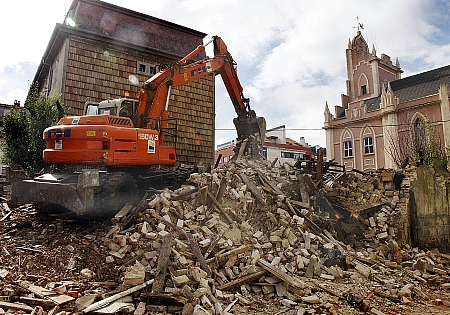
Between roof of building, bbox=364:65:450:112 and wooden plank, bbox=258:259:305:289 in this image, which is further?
roof of building, bbox=364:65:450:112

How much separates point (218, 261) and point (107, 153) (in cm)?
348

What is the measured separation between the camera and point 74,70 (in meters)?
12.4

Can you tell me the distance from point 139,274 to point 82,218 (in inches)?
126

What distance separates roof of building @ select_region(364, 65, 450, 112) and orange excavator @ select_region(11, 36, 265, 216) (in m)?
23.6

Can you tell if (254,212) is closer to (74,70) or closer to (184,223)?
(184,223)

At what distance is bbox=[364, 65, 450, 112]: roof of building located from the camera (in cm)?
2498

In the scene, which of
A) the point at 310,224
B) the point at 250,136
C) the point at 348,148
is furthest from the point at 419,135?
the point at 310,224

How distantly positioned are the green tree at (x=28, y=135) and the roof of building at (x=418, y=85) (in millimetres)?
26152

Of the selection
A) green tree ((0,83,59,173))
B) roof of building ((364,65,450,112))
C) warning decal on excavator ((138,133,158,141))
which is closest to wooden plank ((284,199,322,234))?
warning decal on excavator ((138,133,158,141))

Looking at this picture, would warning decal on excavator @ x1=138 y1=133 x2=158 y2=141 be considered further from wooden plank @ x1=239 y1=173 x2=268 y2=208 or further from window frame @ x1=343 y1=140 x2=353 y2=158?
window frame @ x1=343 y1=140 x2=353 y2=158

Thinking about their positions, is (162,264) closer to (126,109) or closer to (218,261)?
(218,261)

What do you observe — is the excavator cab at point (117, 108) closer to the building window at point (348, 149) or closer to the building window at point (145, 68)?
the building window at point (145, 68)

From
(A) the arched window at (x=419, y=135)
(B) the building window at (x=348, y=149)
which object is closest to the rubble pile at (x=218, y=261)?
(A) the arched window at (x=419, y=135)

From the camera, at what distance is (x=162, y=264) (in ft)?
16.9
